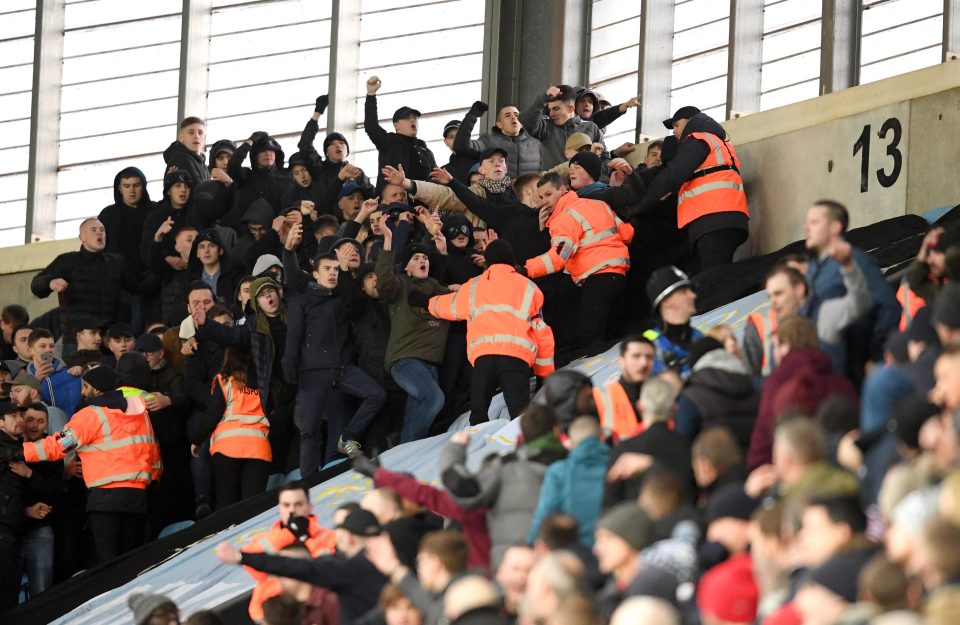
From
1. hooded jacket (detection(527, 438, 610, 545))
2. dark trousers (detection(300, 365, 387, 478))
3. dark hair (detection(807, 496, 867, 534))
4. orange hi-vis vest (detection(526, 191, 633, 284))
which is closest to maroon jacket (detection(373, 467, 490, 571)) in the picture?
hooded jacket (detection(527, 438, 610, 545))

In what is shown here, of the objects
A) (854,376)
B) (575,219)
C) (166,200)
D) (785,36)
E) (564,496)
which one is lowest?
(564,496)

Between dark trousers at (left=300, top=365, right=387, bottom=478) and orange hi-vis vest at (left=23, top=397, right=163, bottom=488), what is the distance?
44.1 inches

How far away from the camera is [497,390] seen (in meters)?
13.8

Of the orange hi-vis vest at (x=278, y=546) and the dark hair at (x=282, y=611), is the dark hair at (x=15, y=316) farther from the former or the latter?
the dark hair at (x=282, y=611)

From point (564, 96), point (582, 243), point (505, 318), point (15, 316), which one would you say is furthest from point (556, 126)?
point (15, 316)

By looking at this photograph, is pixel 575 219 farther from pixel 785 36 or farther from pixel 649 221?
pixel 785 36

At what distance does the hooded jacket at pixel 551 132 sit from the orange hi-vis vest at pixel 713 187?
2317 millimetres

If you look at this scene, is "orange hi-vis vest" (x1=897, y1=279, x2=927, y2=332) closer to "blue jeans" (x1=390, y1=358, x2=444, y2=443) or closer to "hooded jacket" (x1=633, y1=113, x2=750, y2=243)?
"hooded jacket" (x1=633, y1=113, x2=750, y2=243)

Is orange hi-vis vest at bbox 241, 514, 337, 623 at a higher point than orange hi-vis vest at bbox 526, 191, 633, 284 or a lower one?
lower

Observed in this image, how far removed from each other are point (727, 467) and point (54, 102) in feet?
53.8

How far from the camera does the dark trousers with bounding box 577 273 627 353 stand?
1381cm

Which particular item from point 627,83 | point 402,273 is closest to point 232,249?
point 402,273

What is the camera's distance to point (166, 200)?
17172 mm

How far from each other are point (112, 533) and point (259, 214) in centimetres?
349
